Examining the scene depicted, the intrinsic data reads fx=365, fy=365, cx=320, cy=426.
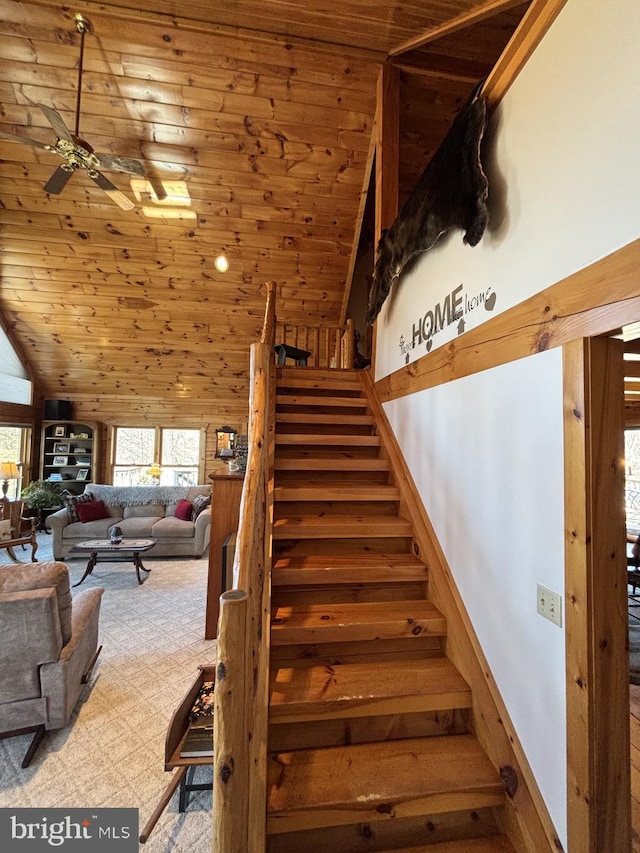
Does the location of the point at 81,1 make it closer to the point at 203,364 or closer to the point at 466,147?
the point at 466,147

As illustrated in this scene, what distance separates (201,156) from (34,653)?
4.97 meters

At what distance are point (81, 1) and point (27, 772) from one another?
18.0 feet

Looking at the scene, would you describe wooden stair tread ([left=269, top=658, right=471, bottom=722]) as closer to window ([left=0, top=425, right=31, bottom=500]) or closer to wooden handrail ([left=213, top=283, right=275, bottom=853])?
wooden handrail ([left=213, top=283, right=275, bottom=853])

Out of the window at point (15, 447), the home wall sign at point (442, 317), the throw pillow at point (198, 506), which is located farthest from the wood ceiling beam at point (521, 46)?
the window at point (15, 447)

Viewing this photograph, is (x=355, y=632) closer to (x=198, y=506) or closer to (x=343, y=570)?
(x=343, y=570)

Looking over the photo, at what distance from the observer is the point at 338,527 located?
90.7 inches

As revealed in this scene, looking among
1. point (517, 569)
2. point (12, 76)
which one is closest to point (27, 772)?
point (517, 569)

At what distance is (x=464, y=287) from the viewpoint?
6.41 feet

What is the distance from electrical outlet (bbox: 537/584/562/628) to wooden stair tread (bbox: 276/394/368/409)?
7.65 ft

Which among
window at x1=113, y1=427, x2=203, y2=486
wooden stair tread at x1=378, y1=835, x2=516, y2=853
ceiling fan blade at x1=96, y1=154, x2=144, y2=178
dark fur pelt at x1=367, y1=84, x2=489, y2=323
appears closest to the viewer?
wooden stair tread at x1=378, y1=835, x2=516, y2=853

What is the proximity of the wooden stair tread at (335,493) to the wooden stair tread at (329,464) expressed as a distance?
0.48 ft

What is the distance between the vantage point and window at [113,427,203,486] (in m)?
7.70

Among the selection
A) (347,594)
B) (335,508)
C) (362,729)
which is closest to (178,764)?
(362,729)

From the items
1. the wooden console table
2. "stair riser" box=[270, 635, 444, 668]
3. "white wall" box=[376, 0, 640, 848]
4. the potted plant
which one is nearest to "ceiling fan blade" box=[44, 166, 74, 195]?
the wooden console table
